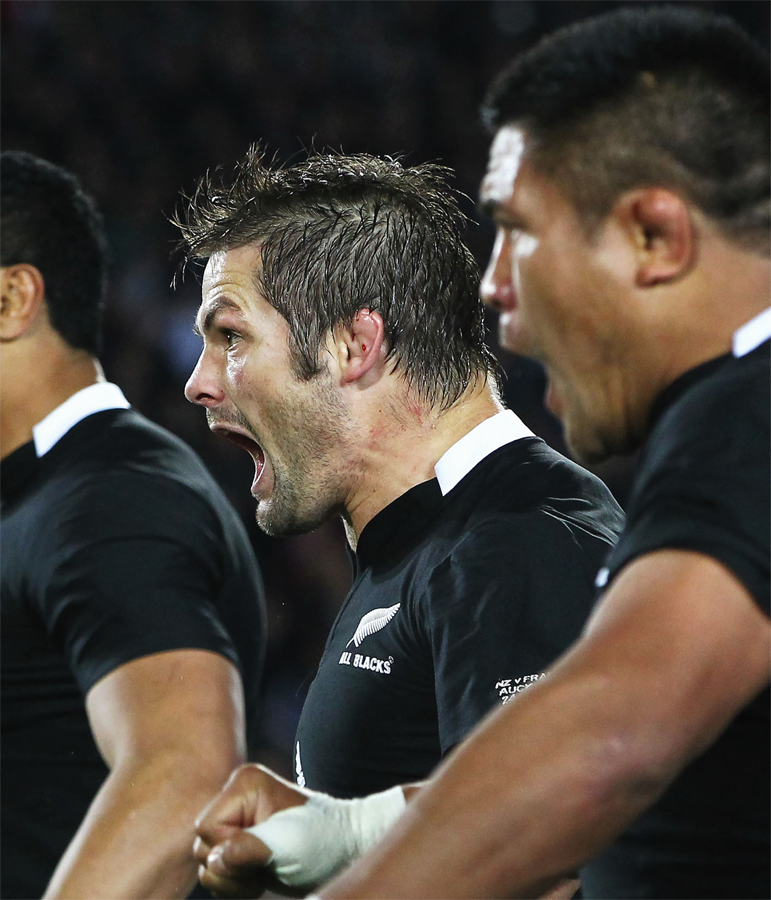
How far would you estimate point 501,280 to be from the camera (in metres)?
1.06

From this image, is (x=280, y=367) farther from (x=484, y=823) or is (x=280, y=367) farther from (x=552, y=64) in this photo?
(x=484, y=823)

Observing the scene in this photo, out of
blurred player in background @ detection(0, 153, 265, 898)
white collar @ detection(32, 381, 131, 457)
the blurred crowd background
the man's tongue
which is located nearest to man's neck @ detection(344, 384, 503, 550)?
the man's tongue

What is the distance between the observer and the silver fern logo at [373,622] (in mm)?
1544

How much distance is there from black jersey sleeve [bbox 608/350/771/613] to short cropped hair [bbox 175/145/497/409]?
87 cm

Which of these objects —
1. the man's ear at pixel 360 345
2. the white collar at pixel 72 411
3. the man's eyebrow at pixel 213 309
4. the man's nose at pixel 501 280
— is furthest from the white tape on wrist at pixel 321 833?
the white collar at pixel 72 411

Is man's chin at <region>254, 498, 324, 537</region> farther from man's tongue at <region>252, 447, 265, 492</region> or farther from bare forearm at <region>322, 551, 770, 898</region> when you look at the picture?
bare forearm at <region>322, 551, 770, 898</region>

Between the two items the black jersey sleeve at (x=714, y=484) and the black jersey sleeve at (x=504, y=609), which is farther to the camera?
the black jersey sleeve at (x=504, y=609)

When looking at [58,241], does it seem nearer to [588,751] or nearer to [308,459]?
[308,459]

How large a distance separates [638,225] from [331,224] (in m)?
0.92

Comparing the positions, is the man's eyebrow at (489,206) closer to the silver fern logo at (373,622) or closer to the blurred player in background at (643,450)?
the blurred player in background at (643,450)

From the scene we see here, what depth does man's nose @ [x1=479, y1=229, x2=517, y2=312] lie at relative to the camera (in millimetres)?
1051

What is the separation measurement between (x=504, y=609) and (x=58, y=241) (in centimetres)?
130

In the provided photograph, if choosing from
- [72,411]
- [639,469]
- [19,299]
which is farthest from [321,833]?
[19,299]

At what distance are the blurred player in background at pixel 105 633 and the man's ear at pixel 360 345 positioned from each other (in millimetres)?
319
